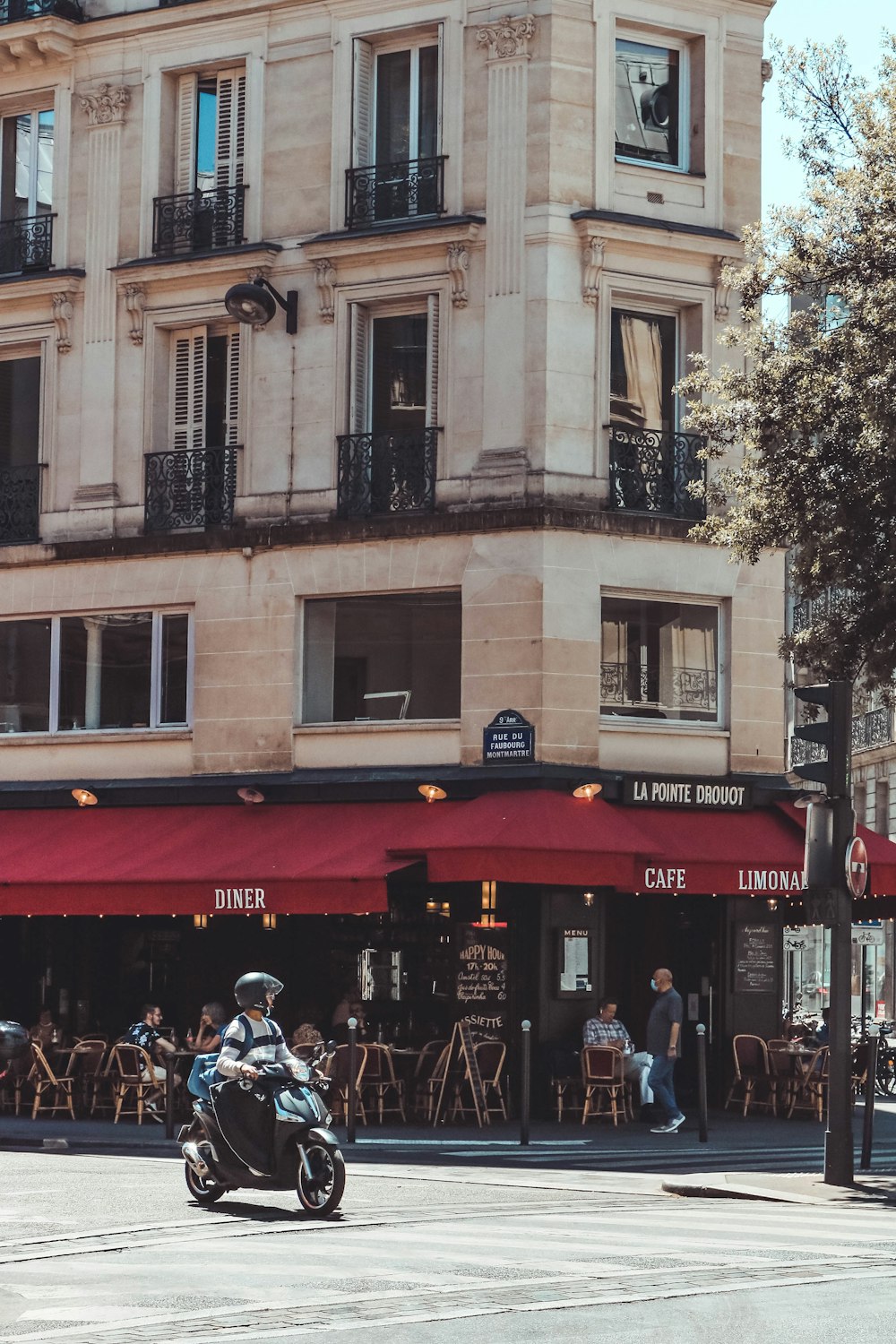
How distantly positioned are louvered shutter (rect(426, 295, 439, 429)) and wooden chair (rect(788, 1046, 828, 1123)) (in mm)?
8364

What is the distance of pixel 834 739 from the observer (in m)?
15.7

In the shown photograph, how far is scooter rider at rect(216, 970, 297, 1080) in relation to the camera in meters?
13.7

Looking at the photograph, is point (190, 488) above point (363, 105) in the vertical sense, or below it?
below

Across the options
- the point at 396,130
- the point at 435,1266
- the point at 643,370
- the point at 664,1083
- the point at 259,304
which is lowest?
the point at 435,1266

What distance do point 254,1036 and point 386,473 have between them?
39.6 feet

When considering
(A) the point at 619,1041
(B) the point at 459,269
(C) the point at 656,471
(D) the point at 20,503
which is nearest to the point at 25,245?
(D) the point at 20,503

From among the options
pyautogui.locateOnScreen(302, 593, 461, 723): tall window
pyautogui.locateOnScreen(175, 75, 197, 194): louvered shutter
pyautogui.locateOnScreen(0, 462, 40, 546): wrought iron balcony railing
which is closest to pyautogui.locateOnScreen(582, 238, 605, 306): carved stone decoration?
pyautogui.locateOnScreen(302, 593, 461, 723): tall window

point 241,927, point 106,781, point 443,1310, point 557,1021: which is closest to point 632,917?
point 557,1021

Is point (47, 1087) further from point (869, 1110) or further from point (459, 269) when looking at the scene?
point (459, 269)

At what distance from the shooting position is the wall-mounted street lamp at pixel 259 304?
82.6 ft

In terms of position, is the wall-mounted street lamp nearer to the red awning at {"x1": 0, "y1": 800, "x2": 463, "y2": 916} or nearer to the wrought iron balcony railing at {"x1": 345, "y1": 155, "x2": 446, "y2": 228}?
the wrought iron balcony railing at {"x1": 345, "y1": 155, "x2": 446, "y2": 228}

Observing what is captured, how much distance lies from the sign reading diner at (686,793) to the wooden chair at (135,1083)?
19.5 ft

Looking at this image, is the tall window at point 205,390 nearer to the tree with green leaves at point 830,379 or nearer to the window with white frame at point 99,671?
the window with white frame at point 99,671

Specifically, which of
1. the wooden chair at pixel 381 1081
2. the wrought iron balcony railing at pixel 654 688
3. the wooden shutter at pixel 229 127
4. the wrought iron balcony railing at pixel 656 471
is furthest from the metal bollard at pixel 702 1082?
the wooden shutter at pixel 229 127
